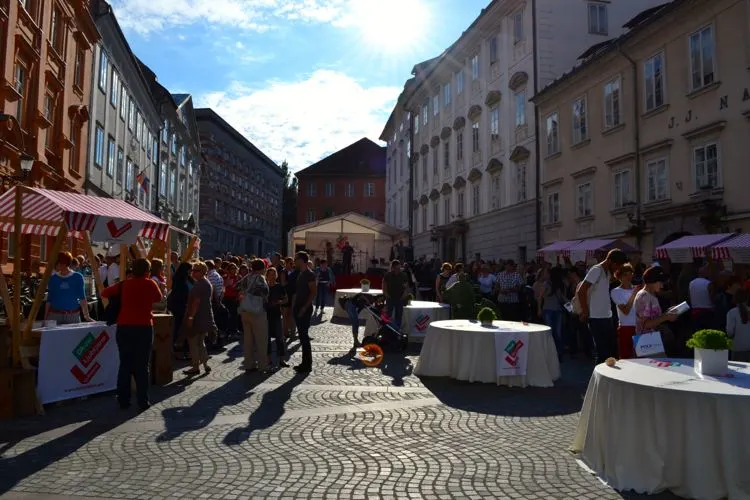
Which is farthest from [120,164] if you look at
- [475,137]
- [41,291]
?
[41,291]

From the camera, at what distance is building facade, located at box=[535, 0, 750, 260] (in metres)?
A: 17.8

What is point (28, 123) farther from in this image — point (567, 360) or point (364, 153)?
point (364, 153)

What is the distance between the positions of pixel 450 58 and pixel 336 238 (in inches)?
558

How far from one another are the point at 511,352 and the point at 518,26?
82.1 feet

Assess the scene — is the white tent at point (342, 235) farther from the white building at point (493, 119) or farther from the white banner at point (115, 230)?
the white banner at point (115, 230)

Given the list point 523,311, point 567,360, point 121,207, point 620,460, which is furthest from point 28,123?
point 620,460

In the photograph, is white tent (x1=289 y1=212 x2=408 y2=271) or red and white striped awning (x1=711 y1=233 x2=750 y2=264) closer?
red and white striped awning (x1=711 y1=233 x2=750 y2=264)

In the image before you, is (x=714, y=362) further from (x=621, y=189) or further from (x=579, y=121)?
(x=579, y=121)

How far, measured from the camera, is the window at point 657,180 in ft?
67.5

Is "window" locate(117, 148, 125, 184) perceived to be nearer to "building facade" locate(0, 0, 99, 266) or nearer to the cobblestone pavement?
"building facade" locate(0, 0, 99, 266)

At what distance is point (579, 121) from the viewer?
25562 mm

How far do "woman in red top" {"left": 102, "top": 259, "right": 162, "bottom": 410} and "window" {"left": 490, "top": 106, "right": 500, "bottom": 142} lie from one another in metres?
27.1

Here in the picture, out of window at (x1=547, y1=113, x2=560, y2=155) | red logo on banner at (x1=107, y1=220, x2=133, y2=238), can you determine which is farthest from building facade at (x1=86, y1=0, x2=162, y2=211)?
window at (x1=547, y1=113, x2=560, y2=155)

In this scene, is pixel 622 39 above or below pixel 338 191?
below
